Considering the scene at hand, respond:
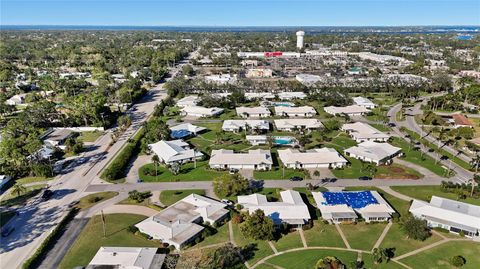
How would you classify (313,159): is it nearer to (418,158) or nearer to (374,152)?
(374,152)

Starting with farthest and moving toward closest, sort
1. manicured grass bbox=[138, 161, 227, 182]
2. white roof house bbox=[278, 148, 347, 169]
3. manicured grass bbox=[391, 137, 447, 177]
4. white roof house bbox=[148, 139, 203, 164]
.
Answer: white roof house bbox=[148, 139, 203, 164]
white roof house bbox=[278, 148, 347, 169]
manicured grass bbox=[391, 137, 447, 177]
manicured grass bbox=[138, 161, 227, 182]

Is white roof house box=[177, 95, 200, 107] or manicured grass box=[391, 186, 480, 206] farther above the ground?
white roof house box=[177, 95, 200, 107]

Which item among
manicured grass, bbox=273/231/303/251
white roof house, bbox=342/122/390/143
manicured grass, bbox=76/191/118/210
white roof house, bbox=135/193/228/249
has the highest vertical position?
white roof house, bbox=342/122/390/143

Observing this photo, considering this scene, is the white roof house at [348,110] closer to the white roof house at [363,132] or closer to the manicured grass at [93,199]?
the white roof house at [363,132]

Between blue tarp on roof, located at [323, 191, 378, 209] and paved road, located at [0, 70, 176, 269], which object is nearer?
paved road, located at [0, 70, 176, 269]

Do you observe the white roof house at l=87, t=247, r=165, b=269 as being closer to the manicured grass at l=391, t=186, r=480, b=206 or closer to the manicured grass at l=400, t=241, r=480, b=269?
the manicured grass at l=400, t=241, r=480, b=269

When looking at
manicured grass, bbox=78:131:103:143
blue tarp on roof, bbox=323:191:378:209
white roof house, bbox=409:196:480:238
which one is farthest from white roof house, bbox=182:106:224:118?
white roof house, bbox=409:196:480:238

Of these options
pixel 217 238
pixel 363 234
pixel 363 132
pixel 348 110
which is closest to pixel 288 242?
pixel 217 238

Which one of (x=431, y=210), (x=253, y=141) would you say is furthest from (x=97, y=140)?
(x=431, y=210)

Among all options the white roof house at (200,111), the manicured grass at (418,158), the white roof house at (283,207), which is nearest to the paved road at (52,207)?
the white roof house at (200,111)
